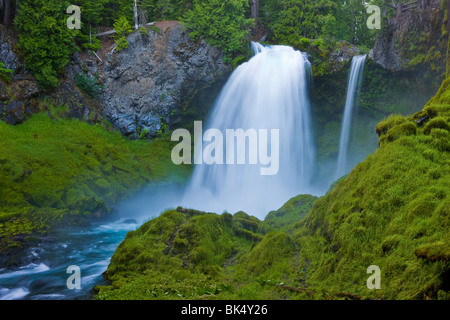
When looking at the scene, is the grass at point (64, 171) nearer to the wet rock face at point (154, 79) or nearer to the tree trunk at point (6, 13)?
the wet rock face at point (154, 79)

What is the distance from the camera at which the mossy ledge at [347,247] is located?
168 inches

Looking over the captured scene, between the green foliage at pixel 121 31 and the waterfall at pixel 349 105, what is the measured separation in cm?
1513

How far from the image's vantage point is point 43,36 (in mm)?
18281

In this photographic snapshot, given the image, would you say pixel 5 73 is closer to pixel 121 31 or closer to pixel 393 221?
pixel 121 31

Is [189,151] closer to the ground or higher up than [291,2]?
closer to the ground

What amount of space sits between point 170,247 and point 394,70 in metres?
16.2

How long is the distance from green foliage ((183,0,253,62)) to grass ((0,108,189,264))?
7653 mm

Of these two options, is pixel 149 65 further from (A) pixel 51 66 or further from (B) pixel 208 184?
(B) pixel 208 184

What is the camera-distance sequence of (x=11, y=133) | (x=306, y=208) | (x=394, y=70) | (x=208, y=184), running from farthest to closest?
1. (x=208, y=184)
2. (x=394, y=70)
3. (x=11, y=133)
4. (x=306, y=208)

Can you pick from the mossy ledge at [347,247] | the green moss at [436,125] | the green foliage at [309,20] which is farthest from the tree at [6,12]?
the green moss at [436,125]

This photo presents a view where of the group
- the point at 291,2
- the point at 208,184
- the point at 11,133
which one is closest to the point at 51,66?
the point at 11,133

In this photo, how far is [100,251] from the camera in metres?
10.5

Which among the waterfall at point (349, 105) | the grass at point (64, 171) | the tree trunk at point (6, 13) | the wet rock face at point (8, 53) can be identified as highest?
the tree trunk at point (6, 13)
